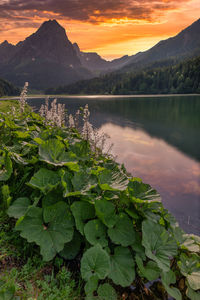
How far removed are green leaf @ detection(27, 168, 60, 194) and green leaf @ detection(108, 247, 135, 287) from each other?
1.34 meters

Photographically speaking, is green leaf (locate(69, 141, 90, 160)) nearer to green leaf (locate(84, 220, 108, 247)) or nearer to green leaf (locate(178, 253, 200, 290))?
green leaf (locate(84, 220, 108, 247))

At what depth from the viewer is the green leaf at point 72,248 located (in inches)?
122

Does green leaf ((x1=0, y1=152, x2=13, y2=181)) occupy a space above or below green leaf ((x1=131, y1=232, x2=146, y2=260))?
above

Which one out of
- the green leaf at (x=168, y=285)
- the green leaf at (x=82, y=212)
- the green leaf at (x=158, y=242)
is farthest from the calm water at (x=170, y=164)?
the green leaf at (x=82, y=212)

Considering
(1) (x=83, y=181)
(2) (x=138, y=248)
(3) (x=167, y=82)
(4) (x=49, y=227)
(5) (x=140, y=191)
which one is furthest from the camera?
(3) (x=167, y=82)

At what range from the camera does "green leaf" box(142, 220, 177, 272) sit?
10.0 ft

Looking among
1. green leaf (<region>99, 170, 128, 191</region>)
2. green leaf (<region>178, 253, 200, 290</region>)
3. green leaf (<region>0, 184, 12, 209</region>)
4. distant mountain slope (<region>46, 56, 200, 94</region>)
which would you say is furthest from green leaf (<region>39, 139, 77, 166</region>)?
distant mountain slope (<region>46, 56, 200, 94</region>)

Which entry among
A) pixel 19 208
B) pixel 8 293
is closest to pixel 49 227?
pixel 19 208

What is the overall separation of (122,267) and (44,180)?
1.70m

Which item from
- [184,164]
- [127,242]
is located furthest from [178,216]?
[184,164]

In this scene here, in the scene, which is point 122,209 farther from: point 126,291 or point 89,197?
point 126,291

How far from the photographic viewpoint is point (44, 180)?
3.56m

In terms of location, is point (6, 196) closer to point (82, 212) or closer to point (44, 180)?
point (44, 180)

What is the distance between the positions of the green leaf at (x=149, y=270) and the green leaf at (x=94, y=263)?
541mm
